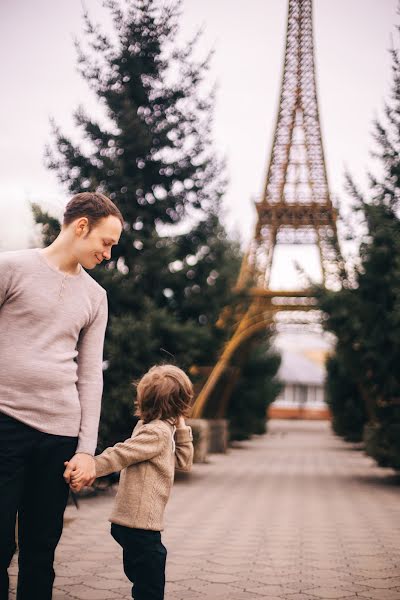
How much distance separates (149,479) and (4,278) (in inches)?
41.2

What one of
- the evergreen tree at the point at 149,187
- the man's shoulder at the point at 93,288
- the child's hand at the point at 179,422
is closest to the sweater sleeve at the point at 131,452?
the child's hand at the point at 179,422

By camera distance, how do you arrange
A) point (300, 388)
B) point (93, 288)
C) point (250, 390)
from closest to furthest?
point (93, 288) → point (250, 390) → point (300, 388)

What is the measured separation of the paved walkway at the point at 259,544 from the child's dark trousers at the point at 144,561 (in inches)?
48.9

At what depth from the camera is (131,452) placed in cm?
317

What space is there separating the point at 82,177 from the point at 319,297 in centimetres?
448

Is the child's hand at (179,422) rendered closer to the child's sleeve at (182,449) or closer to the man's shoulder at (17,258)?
the child's sleeve at (182,449)

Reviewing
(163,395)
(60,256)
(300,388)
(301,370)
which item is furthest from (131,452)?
(300,388)

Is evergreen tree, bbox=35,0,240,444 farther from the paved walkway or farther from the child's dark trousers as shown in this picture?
the child's dark trousers

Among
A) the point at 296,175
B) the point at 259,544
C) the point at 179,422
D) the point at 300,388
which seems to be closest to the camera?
the point at 179,422

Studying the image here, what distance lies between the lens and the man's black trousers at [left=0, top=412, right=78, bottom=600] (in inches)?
107

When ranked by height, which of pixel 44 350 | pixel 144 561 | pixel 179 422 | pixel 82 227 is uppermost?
pixel 82 227

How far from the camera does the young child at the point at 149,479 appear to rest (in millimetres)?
3221

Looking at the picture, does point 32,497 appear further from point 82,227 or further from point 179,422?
point 82,227

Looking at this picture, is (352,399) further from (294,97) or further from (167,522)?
(167,522)
